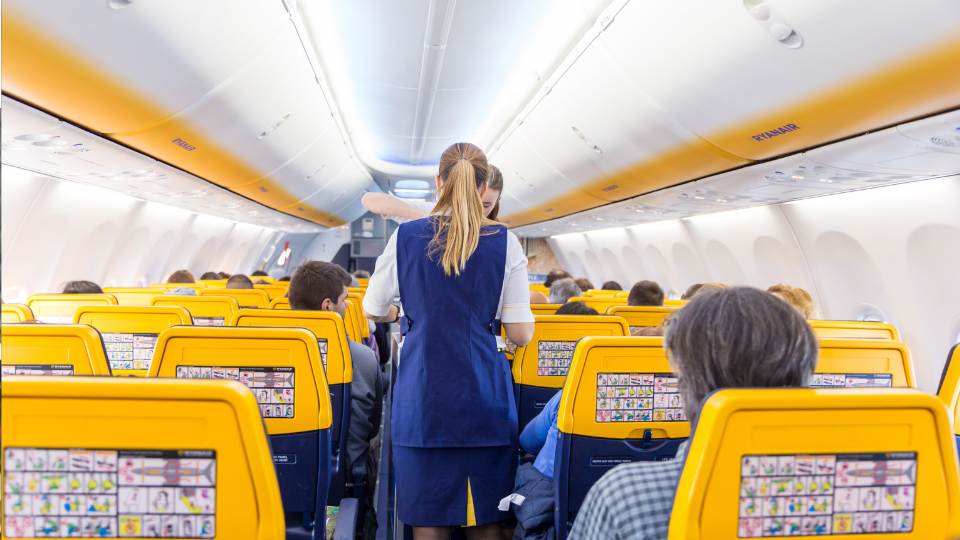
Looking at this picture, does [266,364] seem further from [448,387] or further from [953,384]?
[953,384]

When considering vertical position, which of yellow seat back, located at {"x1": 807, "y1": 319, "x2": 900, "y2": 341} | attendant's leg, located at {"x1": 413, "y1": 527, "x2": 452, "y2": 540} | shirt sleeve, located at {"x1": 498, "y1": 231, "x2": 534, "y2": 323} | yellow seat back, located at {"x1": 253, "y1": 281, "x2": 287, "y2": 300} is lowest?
attendant's leg, located at {"x1": 413, "y1": 527, "x2": 452, "y2": 540}

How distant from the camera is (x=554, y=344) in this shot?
13.9ft

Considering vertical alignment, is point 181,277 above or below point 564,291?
above

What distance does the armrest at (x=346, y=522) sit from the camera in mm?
2748

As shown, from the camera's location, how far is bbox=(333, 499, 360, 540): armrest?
275 centimetres

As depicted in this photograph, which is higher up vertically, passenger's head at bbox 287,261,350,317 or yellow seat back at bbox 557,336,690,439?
passenger's head at bbox 287,261,350,317

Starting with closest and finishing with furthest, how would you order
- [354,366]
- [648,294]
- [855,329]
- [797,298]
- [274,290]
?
[855,329] → [354,366] → [797,298] → [648,294] → [274,290]

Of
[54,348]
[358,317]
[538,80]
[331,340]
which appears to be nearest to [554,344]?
[331,340]

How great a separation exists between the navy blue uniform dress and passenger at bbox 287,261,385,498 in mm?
1307

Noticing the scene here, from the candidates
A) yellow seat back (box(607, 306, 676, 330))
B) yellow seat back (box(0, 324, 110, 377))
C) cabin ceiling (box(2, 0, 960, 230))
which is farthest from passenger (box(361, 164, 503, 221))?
yellow seat back (box(607, 306, 676, 330))

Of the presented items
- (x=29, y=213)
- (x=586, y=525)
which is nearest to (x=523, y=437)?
(x=586, y=525)

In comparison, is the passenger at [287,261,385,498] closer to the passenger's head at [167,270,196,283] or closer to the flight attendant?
the flight attendant

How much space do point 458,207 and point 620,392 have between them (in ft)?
3.19

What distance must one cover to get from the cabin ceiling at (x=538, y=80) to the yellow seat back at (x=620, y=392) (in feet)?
5.81
